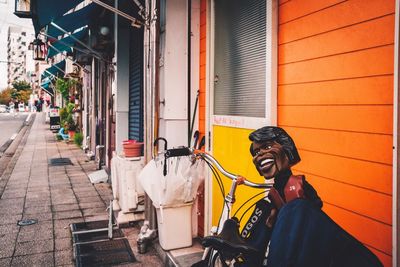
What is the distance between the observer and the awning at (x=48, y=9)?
7.45 meters

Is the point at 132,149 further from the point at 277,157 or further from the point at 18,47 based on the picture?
the point at 18,47

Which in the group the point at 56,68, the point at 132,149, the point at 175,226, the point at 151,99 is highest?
the point at 56,68

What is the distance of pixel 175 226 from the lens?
4.75 metres

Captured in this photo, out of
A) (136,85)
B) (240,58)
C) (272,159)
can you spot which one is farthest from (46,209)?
(272,159)

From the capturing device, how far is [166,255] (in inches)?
185

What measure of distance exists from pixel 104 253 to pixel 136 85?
14.2 ft

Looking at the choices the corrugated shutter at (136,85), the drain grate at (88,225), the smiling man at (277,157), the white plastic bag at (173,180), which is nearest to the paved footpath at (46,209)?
the drain grate at (88,225)

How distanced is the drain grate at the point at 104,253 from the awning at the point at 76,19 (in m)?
5.76

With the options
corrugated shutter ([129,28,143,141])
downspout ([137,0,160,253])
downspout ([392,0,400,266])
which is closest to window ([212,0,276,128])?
downspout ([137,0,160,253])

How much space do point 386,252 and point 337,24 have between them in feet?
5.46

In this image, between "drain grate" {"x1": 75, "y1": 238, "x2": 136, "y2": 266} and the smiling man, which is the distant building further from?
the smiling man

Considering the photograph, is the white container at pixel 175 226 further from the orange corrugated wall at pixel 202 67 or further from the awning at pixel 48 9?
the awning at pixel 48 9

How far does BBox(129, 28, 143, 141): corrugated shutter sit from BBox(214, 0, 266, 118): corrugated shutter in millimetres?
3583

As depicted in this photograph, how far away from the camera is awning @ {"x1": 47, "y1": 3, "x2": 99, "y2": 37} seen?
354 inches
